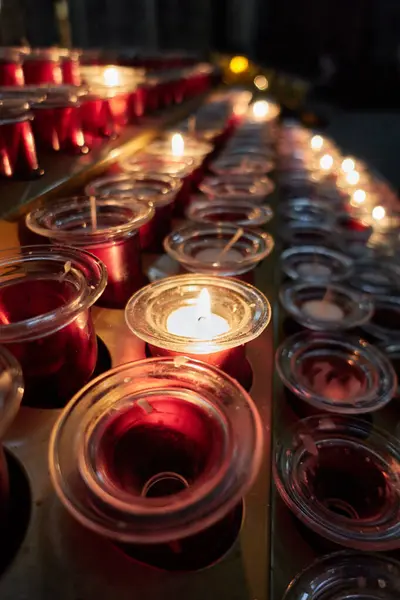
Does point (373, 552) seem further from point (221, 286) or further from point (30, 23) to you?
point (30, 23)

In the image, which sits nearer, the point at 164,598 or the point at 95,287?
the point at 164,598

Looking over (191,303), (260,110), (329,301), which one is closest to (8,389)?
(191,303)

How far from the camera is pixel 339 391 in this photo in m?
0.95

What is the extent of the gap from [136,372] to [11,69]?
3.41 feet

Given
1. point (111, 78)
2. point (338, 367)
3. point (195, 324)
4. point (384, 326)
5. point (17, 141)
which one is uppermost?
point (111, 78)

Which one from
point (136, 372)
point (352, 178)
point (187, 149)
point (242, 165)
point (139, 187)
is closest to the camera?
point (136, 372)

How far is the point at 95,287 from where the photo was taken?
0.66 m

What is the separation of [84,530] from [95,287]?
316 millimetres

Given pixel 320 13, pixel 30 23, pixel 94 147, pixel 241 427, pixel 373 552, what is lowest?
pixel 373 552

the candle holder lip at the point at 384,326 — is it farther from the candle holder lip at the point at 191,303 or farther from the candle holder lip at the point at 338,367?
the candle holder lip at the point at 191,303

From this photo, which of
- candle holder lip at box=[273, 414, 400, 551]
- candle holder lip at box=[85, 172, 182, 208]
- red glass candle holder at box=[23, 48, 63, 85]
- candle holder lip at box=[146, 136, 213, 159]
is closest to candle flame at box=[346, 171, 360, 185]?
candle holder lip at box=[146, 136, 213, 159]

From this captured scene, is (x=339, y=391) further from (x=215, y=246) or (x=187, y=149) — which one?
(x=187, y=149)

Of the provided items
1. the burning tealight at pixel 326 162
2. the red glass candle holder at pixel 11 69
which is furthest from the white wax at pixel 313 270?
the burning tealight at pixel 326 162

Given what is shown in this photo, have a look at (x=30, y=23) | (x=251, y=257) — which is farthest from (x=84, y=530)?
(x=30, y=23)
